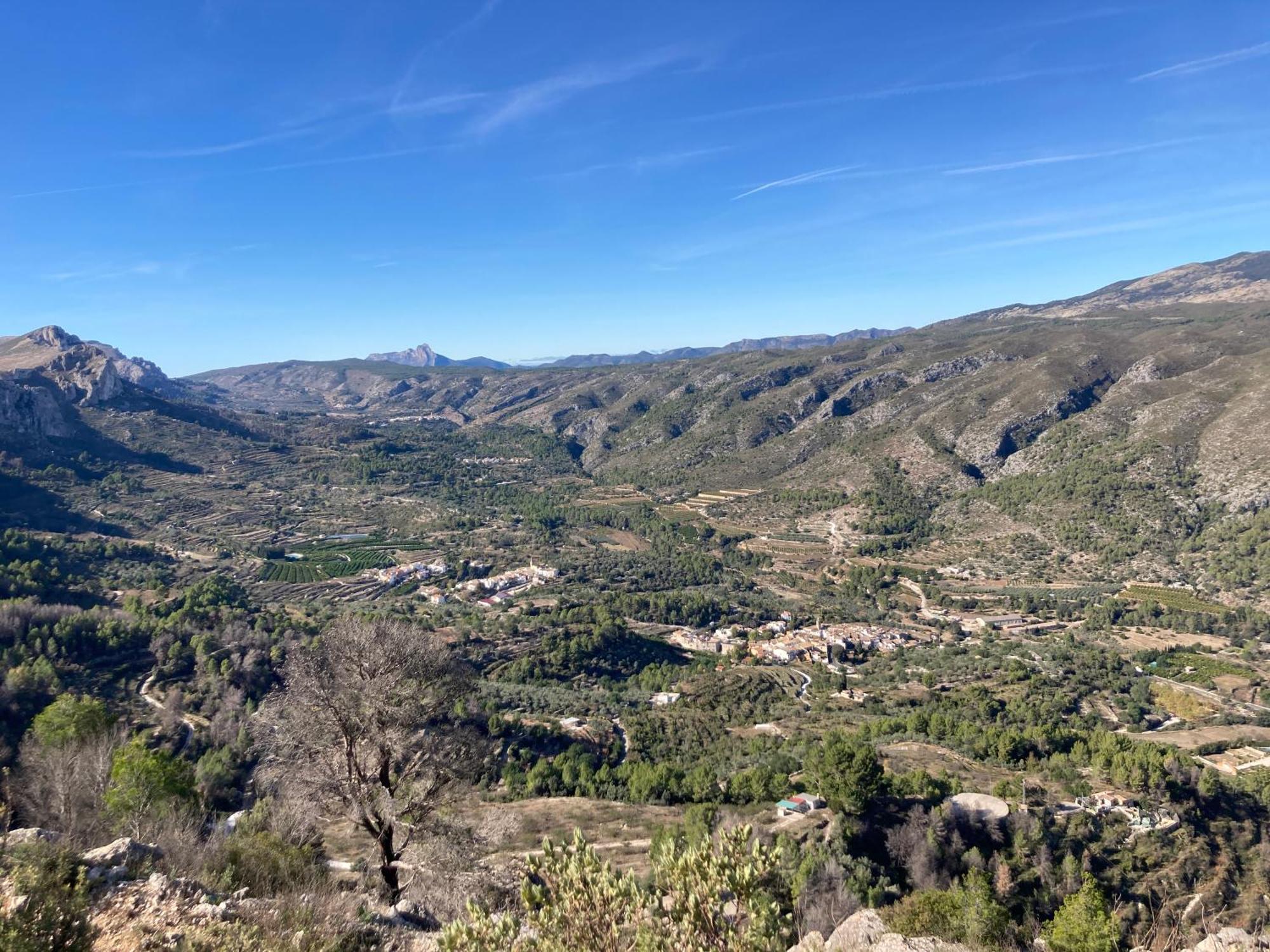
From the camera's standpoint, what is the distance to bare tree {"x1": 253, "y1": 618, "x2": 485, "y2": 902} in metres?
11.2

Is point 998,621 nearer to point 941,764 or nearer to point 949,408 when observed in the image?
point 941,764

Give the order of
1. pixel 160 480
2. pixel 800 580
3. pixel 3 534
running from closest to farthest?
pixel 3 534, pixel 800 580, pixel 160 480

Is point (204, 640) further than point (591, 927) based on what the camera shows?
Yes

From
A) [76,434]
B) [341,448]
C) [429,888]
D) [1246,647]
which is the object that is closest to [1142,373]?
[1246,647]

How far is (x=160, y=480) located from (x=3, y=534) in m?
51.8

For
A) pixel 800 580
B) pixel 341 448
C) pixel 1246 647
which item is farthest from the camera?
pixel 341 448

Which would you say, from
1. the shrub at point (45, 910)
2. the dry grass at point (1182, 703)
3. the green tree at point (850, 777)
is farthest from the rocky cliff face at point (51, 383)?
the dry grass at point (1182, 703)

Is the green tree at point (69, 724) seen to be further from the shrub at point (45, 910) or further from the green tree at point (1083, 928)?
the green tree at point (1083, 928)

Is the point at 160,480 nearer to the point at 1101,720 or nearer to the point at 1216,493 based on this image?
the point at 1101,720

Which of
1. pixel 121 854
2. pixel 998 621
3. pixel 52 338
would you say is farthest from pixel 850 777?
pixel 52 338

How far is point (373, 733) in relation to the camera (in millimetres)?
11320

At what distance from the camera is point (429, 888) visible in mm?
11547

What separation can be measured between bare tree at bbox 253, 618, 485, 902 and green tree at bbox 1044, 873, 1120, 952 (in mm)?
14543

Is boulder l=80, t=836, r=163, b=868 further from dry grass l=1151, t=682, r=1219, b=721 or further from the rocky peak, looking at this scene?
the rocky peak
